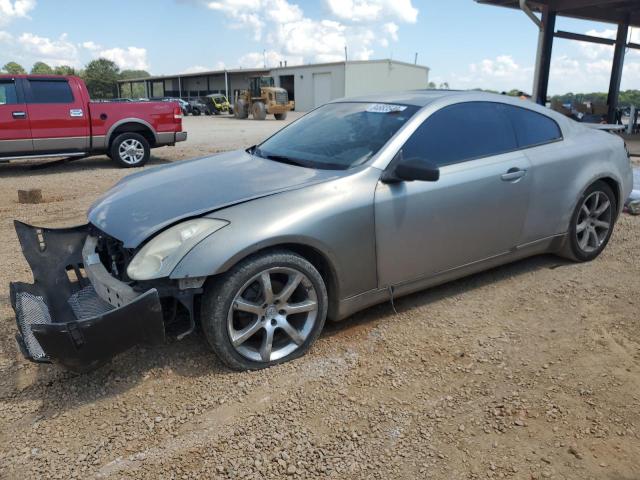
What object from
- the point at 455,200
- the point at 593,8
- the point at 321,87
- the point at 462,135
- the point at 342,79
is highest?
the point at 593,8

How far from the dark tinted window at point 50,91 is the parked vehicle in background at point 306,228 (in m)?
7.57

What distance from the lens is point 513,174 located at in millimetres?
3848

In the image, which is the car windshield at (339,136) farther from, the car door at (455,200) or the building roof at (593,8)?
the building roof at (593,8)

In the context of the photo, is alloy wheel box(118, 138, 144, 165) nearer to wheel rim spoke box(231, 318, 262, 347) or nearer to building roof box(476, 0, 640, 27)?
wheel rim spoke box(231, 318, 262, 347)

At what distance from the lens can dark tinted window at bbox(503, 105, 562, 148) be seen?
4102mm

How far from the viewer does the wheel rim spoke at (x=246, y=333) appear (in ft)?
9.51

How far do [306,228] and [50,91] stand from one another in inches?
364

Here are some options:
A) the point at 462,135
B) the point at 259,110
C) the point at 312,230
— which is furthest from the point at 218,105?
the point at 312,230

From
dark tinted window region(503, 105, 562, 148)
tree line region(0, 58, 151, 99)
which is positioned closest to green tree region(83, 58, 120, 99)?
tree line region(0, 58, 151, 99)

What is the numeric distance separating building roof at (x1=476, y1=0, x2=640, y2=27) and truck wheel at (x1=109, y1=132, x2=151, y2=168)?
32.1 ft

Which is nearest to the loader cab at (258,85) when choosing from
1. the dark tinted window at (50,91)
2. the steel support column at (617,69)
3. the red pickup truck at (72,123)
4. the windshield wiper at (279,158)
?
the steel support column at (617,69)

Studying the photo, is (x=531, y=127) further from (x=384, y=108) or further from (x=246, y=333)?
(x=246, y=333)

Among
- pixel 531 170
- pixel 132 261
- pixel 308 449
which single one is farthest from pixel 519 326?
pixel 132 261

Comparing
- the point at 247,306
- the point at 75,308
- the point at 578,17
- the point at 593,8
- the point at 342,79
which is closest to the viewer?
the point at 247,306
